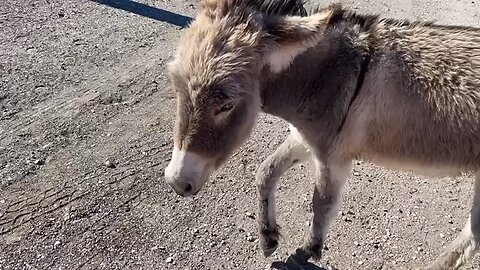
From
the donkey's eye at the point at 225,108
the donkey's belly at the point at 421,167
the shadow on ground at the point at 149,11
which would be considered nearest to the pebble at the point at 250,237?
the donkey's belly at the point at 421,167

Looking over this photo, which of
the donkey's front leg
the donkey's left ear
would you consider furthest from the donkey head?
the donkey's front leg

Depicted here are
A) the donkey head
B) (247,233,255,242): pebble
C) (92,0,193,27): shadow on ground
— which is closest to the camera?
the donkey head

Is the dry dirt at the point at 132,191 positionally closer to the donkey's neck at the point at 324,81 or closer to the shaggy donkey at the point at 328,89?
the shaggy donkey at the point at 328,89

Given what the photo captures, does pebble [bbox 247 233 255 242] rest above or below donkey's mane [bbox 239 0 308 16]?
below

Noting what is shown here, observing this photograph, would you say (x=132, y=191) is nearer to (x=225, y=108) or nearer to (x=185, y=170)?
(x=185, y=170)

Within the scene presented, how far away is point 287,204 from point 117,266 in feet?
4.05

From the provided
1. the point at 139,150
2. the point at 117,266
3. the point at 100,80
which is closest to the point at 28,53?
the point at 100,80

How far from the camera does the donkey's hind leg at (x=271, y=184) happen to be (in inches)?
149

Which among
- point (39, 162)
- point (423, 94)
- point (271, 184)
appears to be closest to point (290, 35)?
point (423, 94)

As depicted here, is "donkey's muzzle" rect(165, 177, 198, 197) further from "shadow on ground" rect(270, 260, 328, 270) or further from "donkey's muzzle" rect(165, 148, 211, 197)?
"shadow on ground" rect(270, 260, 328, 270)

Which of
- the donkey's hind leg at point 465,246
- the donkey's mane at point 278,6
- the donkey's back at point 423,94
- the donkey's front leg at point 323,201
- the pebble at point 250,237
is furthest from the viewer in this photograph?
the pebble at point 250,237

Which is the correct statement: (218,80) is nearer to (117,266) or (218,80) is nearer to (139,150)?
(117,266)

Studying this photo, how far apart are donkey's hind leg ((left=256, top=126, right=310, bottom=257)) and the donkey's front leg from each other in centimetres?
18

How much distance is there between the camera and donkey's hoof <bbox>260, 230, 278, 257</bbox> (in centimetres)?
378
